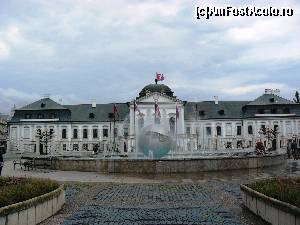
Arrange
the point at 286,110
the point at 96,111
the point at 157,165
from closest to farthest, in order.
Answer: the point at 157,165 → the point at 286,110 → the point at 96,111

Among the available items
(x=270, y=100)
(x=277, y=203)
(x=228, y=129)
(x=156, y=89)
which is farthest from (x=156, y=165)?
(x=228, y=129)

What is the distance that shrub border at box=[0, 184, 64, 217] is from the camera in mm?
8640

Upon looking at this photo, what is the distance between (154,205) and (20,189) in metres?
3.85

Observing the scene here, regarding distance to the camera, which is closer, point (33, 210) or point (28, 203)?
point (28, 203)

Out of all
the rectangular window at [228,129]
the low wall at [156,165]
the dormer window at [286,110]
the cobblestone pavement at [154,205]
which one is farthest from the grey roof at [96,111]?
the cobblestone pavement at [154,205]

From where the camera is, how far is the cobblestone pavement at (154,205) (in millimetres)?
10269

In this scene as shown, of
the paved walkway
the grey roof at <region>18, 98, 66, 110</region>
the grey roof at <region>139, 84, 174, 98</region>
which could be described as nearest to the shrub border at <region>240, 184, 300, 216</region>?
the paved walkway

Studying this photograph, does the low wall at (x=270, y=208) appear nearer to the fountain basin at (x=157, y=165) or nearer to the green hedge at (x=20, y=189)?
the green hedge at (x=20, y=189)

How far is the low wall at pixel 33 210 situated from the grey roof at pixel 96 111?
251ft

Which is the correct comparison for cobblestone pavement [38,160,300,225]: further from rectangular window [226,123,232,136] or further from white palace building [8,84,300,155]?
rectangular window [226,123,232,136]

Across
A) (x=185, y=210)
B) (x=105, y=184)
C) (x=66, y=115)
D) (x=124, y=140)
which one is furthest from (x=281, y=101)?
(x=185, y=210)

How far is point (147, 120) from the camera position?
85062 millimetres

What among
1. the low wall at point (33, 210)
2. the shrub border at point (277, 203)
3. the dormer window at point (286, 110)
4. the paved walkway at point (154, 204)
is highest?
the dormer window at point (286, 110)

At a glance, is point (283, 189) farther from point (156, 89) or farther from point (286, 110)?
point (286, 110)
